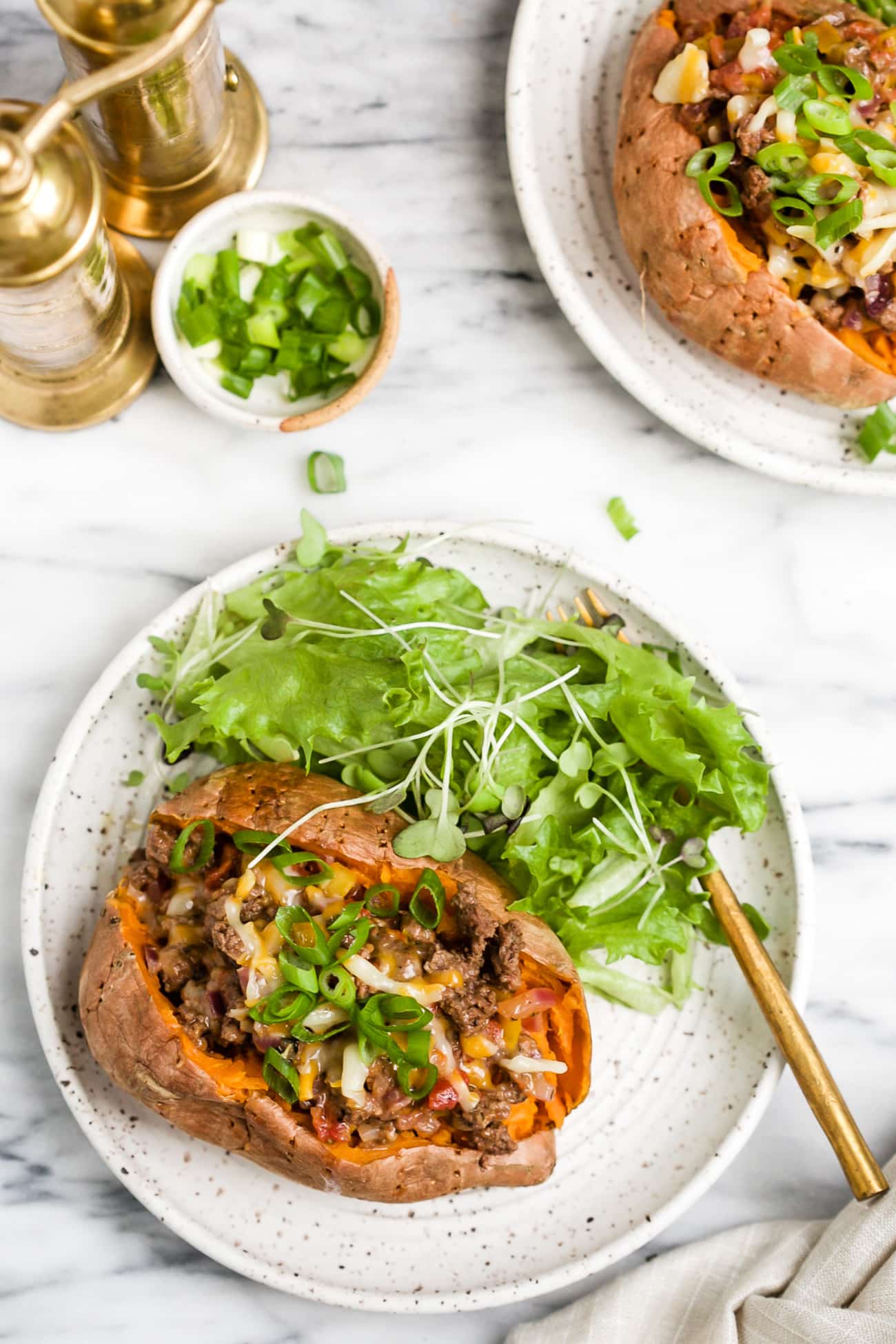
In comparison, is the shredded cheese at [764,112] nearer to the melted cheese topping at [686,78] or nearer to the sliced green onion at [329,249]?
the melted cheese topping at [686,78]

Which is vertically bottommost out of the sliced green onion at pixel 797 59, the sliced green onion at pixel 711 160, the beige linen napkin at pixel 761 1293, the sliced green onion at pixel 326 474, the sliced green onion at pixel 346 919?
the beige linen napkin at pixel 761 1293

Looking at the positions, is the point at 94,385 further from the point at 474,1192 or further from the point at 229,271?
the point at 474,1192

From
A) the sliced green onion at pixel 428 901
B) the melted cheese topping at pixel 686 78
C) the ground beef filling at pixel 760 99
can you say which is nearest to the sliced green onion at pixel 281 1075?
the sliced green onion at pixel 428 901

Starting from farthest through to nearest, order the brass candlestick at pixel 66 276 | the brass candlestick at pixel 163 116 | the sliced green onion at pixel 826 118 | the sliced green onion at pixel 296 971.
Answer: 1. the sliced green onion at pixel 826 118
2. the sliced green onion at pixel 296 971
3. the brass candlestick at pixel 163 116
4. the brass candlestick at pixel 66 276

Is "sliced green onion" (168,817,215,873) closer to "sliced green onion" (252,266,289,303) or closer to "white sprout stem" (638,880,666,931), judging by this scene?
"white sprout stem" (638,880,666,931)

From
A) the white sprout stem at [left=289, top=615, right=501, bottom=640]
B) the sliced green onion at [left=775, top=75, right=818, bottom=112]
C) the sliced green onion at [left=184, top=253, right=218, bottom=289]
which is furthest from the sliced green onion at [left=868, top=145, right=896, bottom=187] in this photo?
the sliced green onion at [left=184, top=253, right=218, bottom=289]

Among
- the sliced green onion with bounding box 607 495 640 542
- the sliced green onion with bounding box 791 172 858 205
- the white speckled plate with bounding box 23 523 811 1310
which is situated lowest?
the white speckled plate with bounding box 23 523 811 1310
